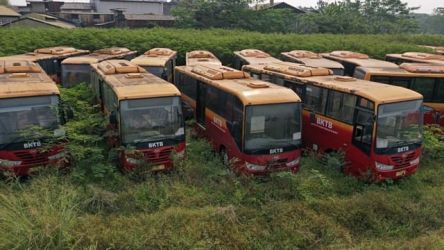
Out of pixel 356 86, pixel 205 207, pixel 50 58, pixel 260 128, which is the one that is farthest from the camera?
pixel 50 58

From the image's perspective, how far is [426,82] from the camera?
47.1ft

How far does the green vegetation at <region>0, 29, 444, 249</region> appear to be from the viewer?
281 inches

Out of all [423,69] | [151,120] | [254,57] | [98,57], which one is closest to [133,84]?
[151,120]

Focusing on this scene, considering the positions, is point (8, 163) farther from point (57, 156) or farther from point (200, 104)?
point (200, 104)

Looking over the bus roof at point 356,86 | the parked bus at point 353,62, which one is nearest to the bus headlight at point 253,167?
the bus roof at point 356,86

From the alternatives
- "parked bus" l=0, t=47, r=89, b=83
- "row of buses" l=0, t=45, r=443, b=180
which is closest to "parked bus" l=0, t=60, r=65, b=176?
"row of buses" l=0, t=45, r=443, b=180

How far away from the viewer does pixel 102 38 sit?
24406 mm

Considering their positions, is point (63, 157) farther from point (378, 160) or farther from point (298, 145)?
point (378, 160)

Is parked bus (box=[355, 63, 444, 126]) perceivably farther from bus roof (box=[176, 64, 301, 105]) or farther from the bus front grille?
bus roof (box=[176, 64, 301, 105])

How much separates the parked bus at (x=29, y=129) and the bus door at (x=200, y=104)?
461cm

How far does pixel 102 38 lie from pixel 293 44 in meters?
12.9

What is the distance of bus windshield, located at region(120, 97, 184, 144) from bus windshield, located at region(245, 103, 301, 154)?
186 centimetres

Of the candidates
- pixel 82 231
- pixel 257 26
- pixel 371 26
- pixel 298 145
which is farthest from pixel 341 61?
pixel 371 26

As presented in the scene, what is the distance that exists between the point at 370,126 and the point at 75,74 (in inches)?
490
